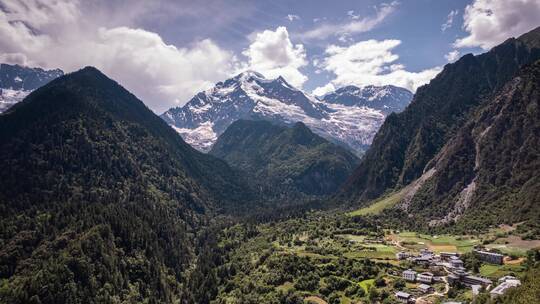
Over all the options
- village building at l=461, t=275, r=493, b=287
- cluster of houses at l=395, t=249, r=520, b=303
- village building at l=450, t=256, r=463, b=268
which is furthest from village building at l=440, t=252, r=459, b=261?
village building at l=461, t=275, r=493, b=287

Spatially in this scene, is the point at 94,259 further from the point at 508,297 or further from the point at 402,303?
the point at 508,297

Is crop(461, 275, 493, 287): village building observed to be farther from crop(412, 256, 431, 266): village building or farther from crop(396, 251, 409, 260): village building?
crop(396, 251, 409, 260): village building

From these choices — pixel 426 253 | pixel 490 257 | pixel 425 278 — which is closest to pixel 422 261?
pixel 426 253

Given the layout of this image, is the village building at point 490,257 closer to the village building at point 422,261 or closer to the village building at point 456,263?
the village building at point 456,263

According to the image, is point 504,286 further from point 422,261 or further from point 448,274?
point 422,261

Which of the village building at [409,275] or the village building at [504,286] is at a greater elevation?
the village building at [504,286]

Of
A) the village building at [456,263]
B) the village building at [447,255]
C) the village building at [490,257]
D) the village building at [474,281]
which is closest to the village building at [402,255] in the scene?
the village building at [447,255]

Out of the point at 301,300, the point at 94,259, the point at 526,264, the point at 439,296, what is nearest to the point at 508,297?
the point at 439,296
